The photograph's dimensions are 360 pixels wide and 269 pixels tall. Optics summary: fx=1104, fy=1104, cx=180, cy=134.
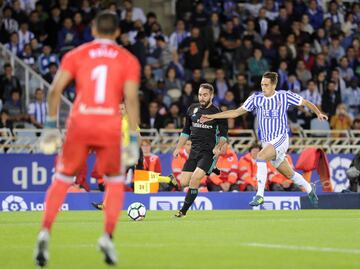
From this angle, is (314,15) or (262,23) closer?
(262,23)

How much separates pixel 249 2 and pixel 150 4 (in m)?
2.93

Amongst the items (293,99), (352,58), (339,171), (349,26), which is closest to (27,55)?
(339,171)

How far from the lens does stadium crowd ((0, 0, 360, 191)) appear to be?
80.2 feet

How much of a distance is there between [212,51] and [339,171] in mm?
4985

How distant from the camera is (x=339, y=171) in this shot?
23984mm

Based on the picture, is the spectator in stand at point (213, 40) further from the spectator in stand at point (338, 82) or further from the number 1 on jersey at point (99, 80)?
the number 1 on jersey at point (99, 80)

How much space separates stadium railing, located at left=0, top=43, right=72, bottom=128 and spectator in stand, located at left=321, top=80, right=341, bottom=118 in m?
6.47

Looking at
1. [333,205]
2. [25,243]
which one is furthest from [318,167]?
[25,243]

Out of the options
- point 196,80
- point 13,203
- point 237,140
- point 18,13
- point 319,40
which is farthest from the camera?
point 319,40

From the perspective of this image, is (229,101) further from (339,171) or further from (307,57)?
(307,57)

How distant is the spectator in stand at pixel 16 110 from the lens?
23141 millimetres

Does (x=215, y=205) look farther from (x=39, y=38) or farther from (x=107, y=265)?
(x=107, y=265)

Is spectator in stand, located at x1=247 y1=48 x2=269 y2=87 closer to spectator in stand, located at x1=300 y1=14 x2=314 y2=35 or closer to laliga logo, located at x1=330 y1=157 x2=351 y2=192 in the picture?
spectator in stand, located at x1=300 y1=14 x2=314 y2=35

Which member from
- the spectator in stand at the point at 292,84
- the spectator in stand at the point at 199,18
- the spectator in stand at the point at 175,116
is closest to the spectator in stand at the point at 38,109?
the spectator in stand at the point at 175,116
